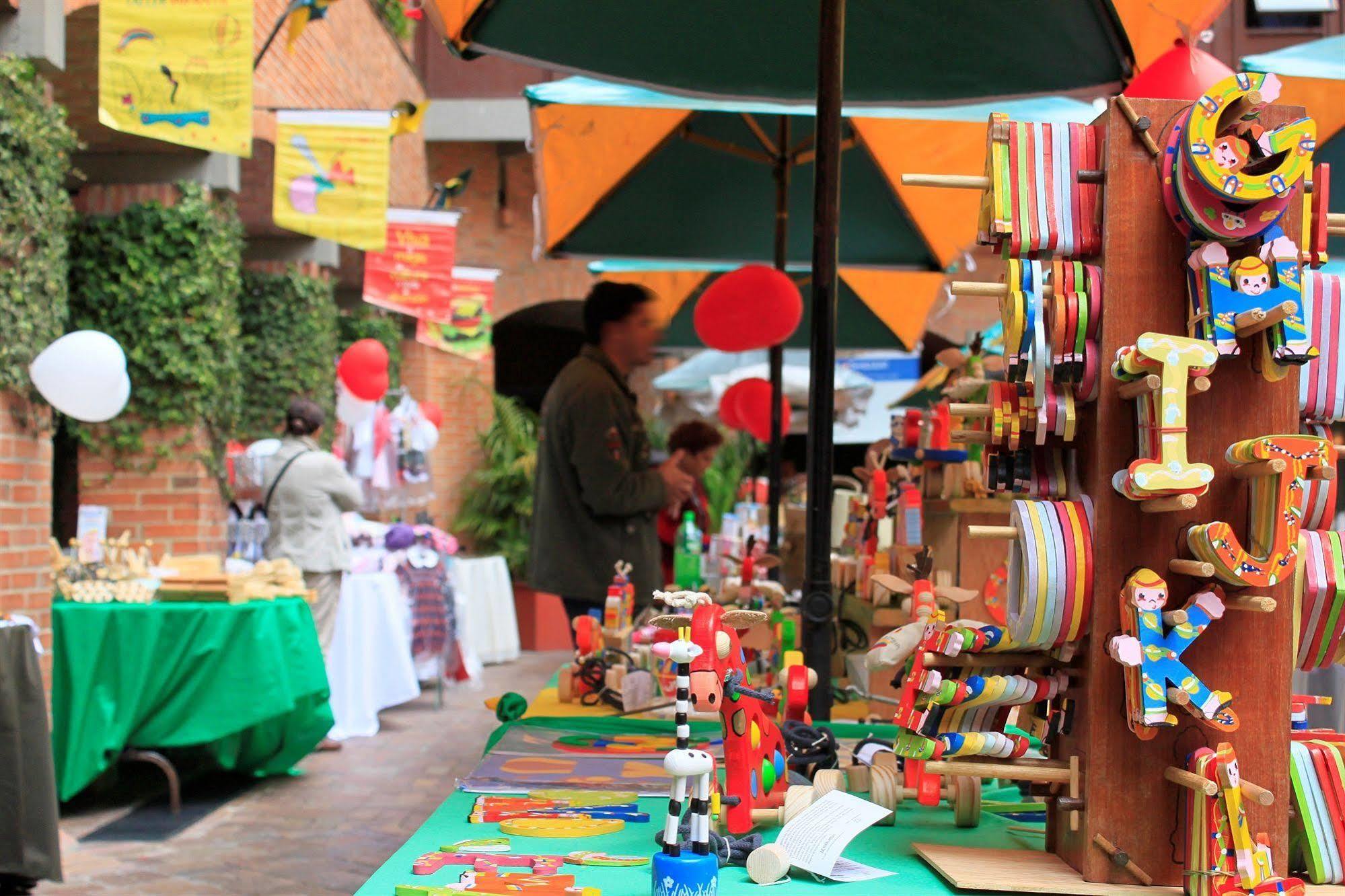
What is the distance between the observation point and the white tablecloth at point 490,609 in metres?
9.47

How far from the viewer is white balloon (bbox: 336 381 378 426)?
9766 millimetres

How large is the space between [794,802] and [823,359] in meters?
1.10

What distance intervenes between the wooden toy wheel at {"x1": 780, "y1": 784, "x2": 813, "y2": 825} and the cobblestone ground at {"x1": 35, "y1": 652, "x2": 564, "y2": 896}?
2641 mm

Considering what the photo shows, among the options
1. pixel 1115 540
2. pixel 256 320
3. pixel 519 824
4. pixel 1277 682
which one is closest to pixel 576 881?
pixel 519 824

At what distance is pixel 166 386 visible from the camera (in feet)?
22.0

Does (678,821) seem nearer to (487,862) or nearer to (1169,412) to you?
(487,862)

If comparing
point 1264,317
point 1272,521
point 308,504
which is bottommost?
point 308,504

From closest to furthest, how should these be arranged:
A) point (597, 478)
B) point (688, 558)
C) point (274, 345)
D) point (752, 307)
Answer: point (597, 478), point (752, 307), point (688, 558), point (274, 345)

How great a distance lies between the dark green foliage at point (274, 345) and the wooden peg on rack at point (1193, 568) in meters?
7.17

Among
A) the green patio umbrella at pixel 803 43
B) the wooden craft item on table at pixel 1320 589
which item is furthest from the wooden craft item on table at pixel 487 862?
the green patio umbrella at pixel 803 43

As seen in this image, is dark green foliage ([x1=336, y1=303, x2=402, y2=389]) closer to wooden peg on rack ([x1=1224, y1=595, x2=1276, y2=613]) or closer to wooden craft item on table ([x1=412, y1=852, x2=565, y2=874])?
wooden craft item on table ([x1=412, y1=852, x2=565, y2=874])

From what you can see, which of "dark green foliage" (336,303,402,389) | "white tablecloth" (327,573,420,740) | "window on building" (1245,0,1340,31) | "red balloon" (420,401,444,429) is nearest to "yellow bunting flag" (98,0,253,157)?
"white tablecloth" (327,573,420,740)

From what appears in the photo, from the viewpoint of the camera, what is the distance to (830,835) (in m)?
1.67

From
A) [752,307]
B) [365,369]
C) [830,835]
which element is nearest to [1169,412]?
[830,835]
